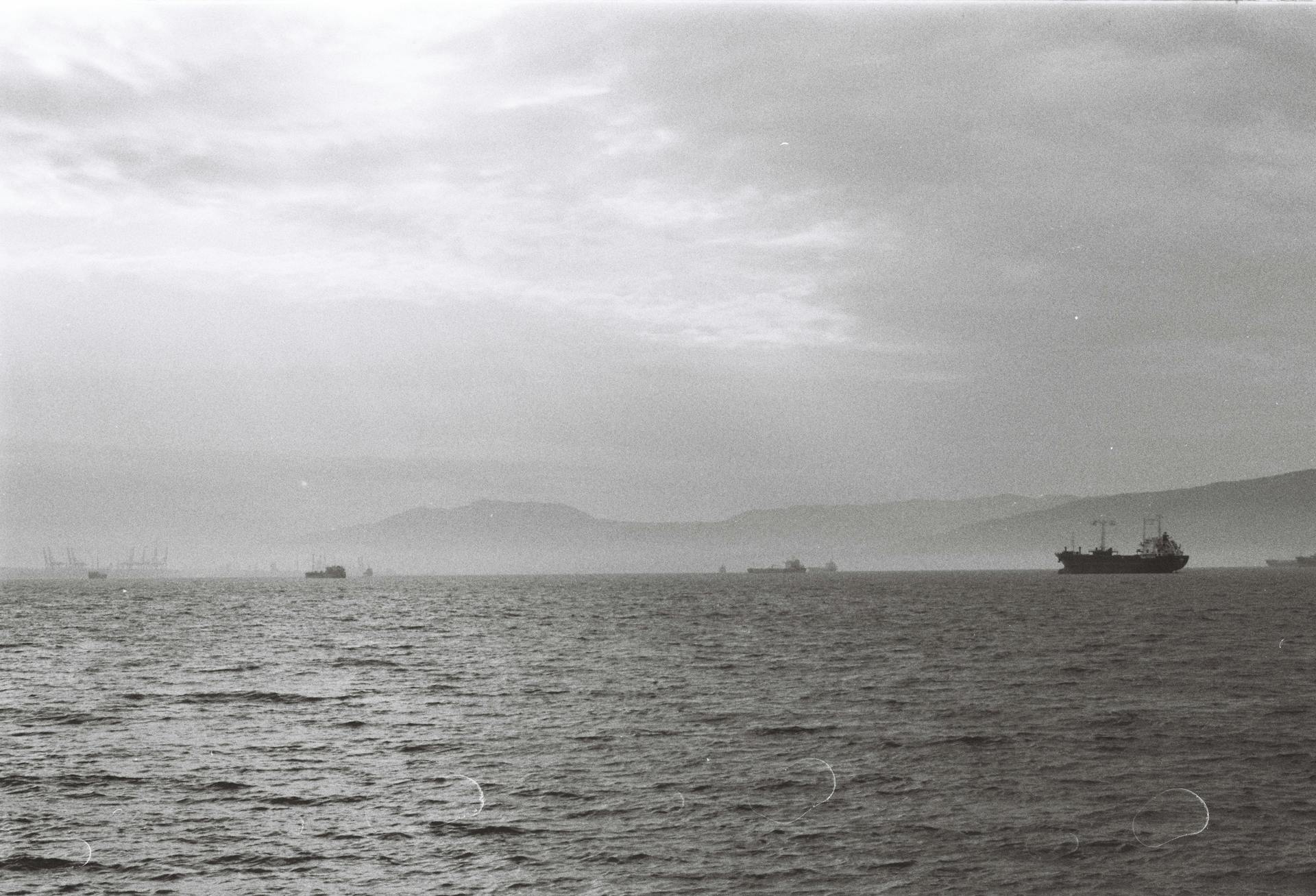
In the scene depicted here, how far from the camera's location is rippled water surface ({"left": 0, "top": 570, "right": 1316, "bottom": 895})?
27516 millimetres

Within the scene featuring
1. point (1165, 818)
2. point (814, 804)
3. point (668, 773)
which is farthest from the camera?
point (668, 773)

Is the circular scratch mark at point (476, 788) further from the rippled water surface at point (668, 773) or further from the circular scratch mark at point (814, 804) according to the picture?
the circular scratch mark at point (814, 804)

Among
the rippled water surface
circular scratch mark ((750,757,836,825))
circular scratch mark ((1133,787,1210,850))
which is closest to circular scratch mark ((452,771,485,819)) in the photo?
the rippled water surface

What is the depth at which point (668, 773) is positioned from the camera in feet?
125

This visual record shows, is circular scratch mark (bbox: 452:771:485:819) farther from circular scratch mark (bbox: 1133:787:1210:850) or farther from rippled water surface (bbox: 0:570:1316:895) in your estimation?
circular scratch mark (bbox: 1133:787:1210:850)

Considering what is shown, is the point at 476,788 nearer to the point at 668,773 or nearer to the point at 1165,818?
the point at 668,773

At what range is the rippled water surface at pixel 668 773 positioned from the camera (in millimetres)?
27516

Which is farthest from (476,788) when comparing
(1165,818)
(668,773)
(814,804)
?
(1165,818)

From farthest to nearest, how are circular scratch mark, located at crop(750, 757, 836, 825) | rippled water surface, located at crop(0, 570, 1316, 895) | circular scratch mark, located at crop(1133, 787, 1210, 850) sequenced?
circular scratch mark, located at crop(750, 757, 836, 825), circular scratch mark, located at crop(1133, 787, 1210, 850), rippled water surface, located at crop(0, 570, 1316, 895)

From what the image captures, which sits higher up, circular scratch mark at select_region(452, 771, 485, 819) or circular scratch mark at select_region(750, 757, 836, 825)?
circular scratch mark at select_region(452, 771, 485, 819)

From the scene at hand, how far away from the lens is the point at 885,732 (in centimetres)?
4600

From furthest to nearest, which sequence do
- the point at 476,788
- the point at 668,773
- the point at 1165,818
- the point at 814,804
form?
the point at 668,773
the point at 476,788
the point at 814,804
the point at 1165,818

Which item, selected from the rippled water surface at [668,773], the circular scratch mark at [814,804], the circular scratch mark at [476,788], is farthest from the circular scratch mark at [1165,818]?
the circular scratch mark at [476,788]

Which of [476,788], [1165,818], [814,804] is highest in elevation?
[476,788]
